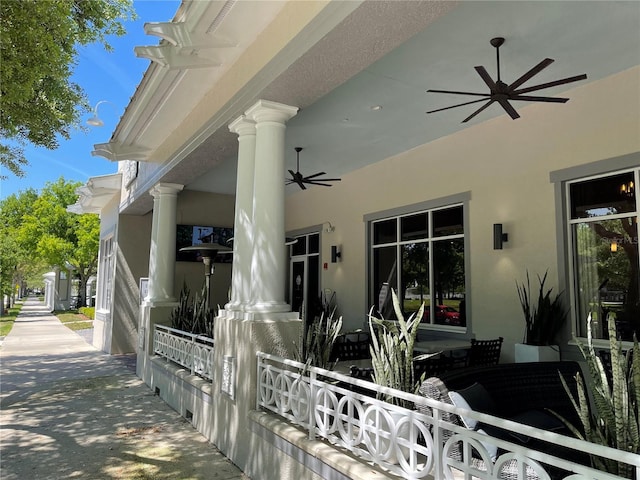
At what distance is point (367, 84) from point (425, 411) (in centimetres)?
339

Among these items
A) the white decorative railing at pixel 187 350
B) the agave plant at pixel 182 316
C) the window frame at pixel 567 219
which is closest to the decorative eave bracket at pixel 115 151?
the agave plant at pixel 182 316

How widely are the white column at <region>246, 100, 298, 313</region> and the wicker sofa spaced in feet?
5.28

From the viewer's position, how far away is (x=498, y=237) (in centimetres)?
559

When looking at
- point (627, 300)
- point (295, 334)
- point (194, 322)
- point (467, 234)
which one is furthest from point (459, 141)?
point (194, 322)

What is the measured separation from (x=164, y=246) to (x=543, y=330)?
559 centimetres

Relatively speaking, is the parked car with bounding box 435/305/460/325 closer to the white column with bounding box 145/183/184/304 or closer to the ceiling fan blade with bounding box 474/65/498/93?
the ceiling fan blade with bounding box 474/65/498/93

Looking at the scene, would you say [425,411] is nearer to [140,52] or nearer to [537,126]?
[140,52]

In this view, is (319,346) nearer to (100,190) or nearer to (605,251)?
(605,251)

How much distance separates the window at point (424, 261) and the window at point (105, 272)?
6978mm

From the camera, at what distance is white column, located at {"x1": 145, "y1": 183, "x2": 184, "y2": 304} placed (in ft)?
23.1

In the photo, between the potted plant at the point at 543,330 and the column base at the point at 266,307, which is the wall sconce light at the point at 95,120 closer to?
the column base at the point at 266,307

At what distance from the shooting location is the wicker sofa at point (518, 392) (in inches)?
103

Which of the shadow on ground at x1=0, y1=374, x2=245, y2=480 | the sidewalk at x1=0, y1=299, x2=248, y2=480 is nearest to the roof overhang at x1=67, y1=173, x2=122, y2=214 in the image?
the sidewalk at x1=0, y1=299, x2=248, y2=480

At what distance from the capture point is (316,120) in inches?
219
